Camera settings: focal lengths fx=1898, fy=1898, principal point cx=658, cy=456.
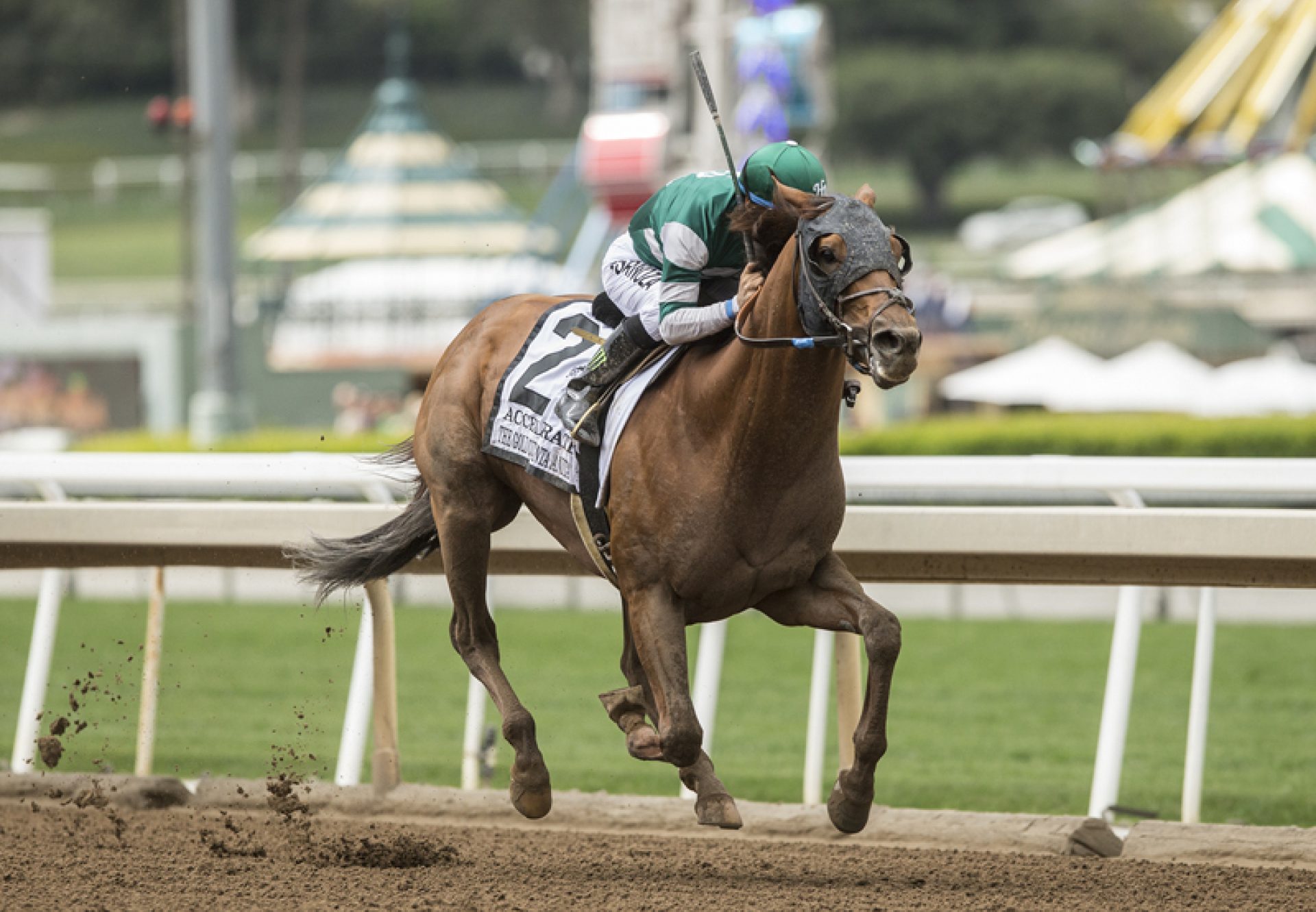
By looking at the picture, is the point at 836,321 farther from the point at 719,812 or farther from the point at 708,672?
the point at 708,672

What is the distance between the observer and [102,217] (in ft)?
151

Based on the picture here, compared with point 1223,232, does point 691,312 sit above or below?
below

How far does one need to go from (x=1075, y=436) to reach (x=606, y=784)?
726 cm

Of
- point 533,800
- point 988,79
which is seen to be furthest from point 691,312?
point 988,79

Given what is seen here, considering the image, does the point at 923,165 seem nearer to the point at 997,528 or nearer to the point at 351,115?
the point at 351,115

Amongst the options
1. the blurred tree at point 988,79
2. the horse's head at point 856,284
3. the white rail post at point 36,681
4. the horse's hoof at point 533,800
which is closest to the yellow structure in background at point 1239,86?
the white rail post at point 36,681

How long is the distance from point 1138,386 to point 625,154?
18.2ft

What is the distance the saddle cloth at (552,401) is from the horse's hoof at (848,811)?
82 centimetres

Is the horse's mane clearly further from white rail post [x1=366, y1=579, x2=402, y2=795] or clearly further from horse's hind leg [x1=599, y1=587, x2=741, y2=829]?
white rail post [x1=366, y1=579, x2=402, y2=795]

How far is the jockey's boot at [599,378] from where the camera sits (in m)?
4.21

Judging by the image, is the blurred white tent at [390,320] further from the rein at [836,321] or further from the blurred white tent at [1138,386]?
the rein at [836,321]

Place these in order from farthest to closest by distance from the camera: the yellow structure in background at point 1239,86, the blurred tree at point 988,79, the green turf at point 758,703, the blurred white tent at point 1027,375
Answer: the blurred tree at point 988,79 < the yellow structure in background at point 1239,86 < the blurred white tent at point 1027,375 < the green turf at point 758,703

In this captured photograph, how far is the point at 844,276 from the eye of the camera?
351 cm

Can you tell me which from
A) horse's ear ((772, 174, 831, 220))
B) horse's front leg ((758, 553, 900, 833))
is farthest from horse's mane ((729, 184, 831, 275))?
horse's front leg ((758, 553, 900, 833))
